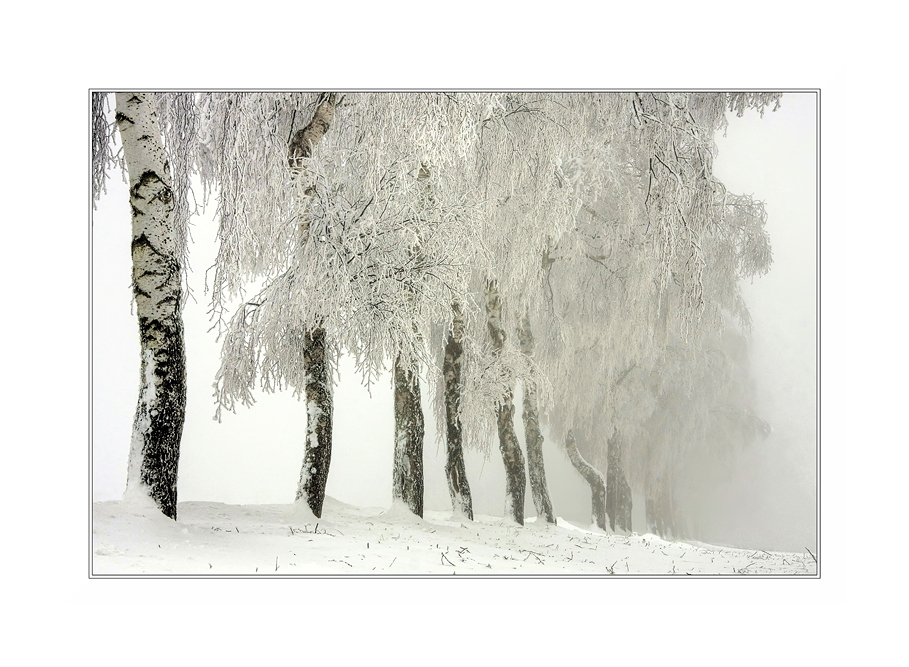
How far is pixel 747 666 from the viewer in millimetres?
2488

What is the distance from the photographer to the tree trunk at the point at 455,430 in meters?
3.28

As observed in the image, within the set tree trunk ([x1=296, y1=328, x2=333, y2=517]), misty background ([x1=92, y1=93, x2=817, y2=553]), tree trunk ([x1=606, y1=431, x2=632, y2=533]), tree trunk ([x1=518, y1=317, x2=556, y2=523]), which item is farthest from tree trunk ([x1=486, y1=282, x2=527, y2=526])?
tree trunk ([x1=296, y1=328, x2=333, y2=517])

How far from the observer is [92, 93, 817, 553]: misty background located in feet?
9.09

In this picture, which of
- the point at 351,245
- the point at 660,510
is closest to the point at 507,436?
the point at 660,510

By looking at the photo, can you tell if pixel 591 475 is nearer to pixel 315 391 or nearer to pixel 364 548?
pixel 364 548

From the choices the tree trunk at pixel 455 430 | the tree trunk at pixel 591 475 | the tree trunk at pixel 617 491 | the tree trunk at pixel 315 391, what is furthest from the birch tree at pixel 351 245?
the tree trunk at pixel 617 491

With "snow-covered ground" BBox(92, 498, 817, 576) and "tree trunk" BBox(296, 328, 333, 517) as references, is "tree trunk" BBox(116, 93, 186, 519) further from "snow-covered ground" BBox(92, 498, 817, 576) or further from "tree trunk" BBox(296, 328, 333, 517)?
"tree trunk" BBox(296, 328, 333, 517)

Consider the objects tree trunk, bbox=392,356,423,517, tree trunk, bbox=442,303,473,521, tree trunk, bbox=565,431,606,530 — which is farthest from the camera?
tree trunk, bbox=565,431,606,530

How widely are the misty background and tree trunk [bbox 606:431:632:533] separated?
2.9 inches

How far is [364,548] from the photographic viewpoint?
2.82 m

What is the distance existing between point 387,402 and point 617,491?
1.47 meters
